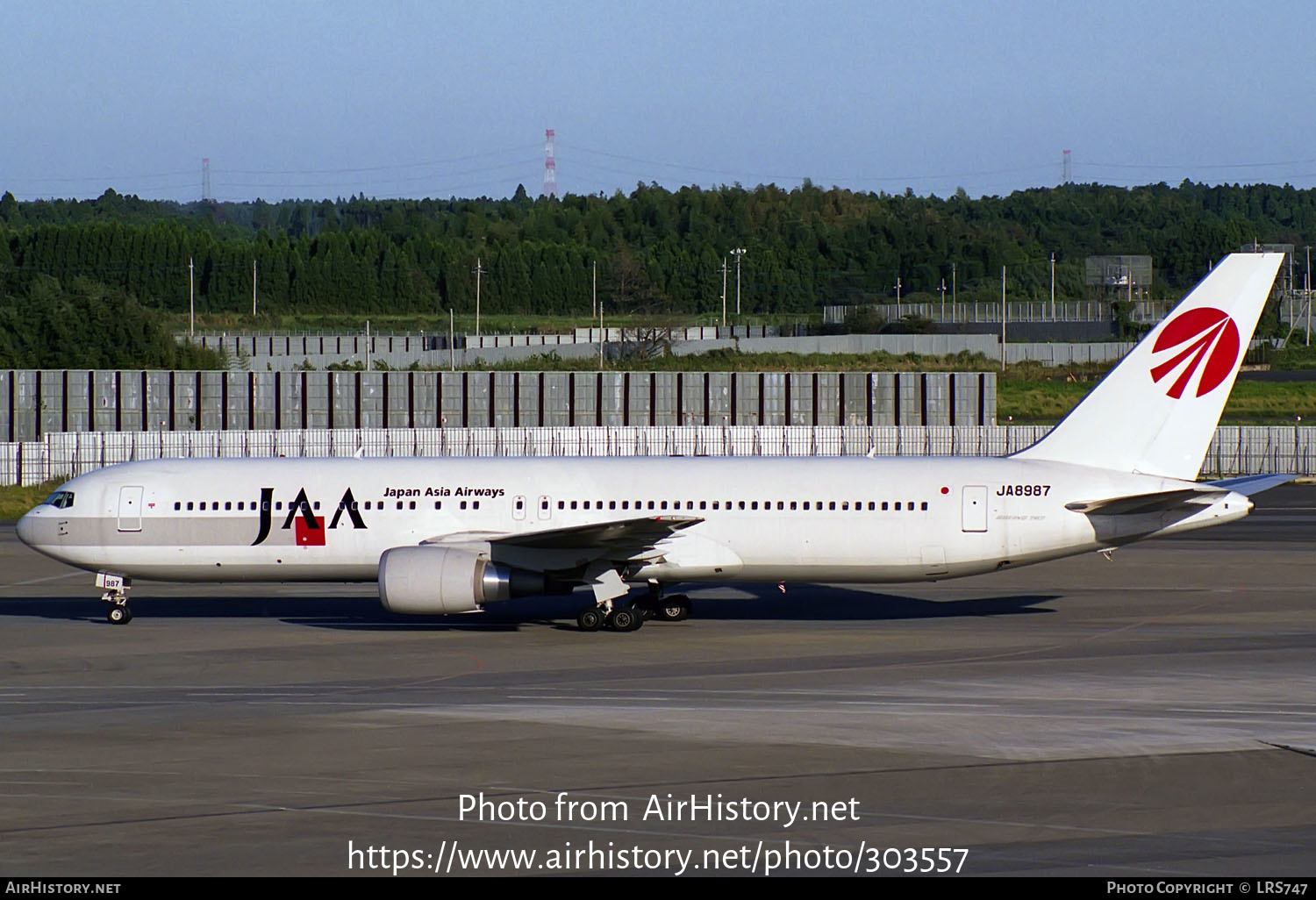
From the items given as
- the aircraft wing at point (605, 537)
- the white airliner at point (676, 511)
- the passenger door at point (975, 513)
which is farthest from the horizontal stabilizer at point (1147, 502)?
the aircraft wing at point (605, 537)

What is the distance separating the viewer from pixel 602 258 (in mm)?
156875

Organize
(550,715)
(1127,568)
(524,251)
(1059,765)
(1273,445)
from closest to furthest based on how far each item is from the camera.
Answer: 1. (1059,765)
2. (550,715)
3. (1127,568)
4. (1273,445)
5. (524,251)

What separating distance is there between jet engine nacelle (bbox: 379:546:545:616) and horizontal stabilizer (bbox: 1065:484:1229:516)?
11.8 m

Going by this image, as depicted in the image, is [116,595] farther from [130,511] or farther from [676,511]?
[676,511]

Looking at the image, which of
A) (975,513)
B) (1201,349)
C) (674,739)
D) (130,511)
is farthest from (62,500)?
(1201,349)

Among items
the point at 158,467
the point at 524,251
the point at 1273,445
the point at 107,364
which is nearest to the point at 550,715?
the point at 158,467

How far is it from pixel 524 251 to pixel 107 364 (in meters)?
74.0

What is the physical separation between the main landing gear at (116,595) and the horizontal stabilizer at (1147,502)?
2019cm

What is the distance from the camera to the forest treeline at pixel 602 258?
144 metres

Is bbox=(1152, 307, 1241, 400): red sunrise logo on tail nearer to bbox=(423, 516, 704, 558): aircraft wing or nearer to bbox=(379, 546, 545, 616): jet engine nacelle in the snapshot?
bbox=(423, 516, 704, 558): aircraft wing

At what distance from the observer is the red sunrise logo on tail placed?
30.1m

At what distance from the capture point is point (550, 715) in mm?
20641

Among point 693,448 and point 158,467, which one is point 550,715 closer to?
point 158,467

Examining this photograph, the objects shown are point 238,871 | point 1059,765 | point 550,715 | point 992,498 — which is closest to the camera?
point 238,871
